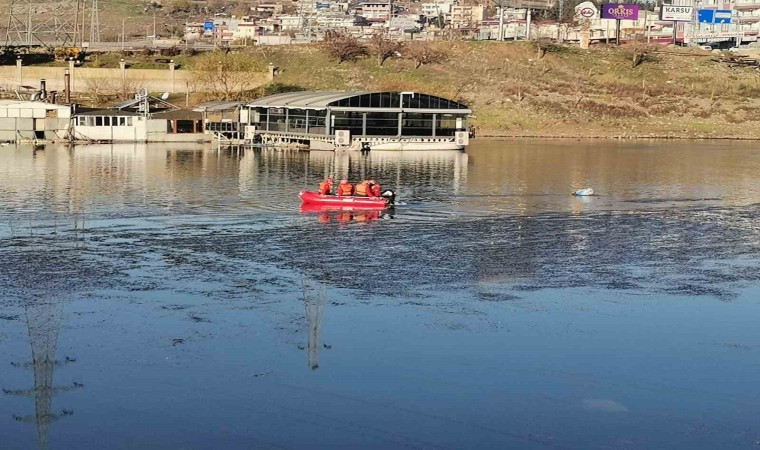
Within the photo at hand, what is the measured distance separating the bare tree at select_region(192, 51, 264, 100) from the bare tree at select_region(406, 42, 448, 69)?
80.8ft

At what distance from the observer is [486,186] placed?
71.4 meters

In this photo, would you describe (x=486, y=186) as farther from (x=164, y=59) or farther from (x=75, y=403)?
(x=164, y=59)

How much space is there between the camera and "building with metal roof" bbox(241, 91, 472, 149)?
340ft

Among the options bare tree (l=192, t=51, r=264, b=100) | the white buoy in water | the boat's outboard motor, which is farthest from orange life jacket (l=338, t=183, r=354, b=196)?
bare tree (l=192, t=51, r=264, b=100)

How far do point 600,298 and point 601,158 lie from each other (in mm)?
66540

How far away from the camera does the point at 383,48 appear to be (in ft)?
527

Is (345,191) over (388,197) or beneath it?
over

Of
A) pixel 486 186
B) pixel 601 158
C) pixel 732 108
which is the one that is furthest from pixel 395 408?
pixel 732 108

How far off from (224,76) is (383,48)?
29.0 metres

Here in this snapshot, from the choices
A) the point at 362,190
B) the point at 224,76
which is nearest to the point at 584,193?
the point at 362,190

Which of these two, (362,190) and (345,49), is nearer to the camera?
(362,190)

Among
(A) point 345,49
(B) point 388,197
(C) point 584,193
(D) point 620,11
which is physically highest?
(D) point 620,11

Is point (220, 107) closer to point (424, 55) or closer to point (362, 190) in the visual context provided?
point (424, 55)

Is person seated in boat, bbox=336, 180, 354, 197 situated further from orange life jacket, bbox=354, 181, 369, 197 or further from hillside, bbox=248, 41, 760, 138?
hillside, bbox=248, 41, 760, 138
